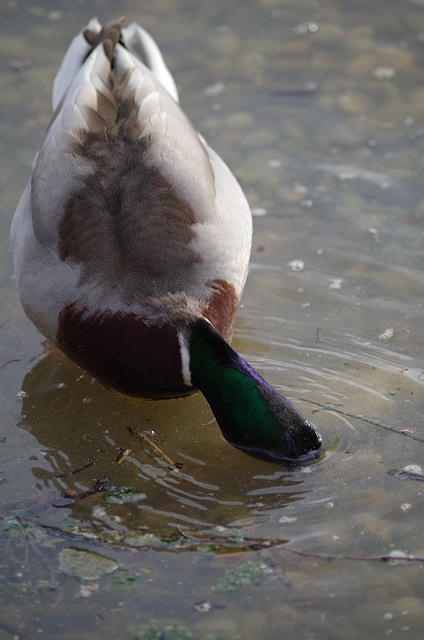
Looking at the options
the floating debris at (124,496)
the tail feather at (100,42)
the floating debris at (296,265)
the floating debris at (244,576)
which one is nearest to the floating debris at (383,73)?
the tail feather at (100,42)

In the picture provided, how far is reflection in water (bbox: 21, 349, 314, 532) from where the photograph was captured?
303 centimetres

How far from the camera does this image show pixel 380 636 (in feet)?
8.28

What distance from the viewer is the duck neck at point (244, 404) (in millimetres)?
2914

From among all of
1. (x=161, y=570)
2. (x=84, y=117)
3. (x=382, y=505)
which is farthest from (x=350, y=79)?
(x=161, y=570)

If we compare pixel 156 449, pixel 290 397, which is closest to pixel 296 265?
pixel 290 397

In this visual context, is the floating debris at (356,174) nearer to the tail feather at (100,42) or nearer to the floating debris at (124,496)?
the tail feather at (100,42)

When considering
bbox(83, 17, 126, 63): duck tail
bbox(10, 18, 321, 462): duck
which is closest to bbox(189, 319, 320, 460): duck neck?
bbox(10, 18, 321, 462): duck

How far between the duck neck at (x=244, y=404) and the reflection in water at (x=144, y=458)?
0.16m

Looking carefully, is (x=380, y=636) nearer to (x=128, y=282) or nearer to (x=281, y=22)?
(x=128, y=282)

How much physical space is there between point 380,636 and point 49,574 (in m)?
1.18

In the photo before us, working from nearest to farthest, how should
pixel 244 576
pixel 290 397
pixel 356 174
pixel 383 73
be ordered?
pixel 244 576, pixel 290 397, pixel 356 174, pixel 383 73

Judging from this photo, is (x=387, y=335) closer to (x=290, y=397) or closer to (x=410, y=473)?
(x=290, y=397)

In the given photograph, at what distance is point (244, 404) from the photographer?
9.71 ft

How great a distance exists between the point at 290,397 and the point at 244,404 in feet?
2.02
